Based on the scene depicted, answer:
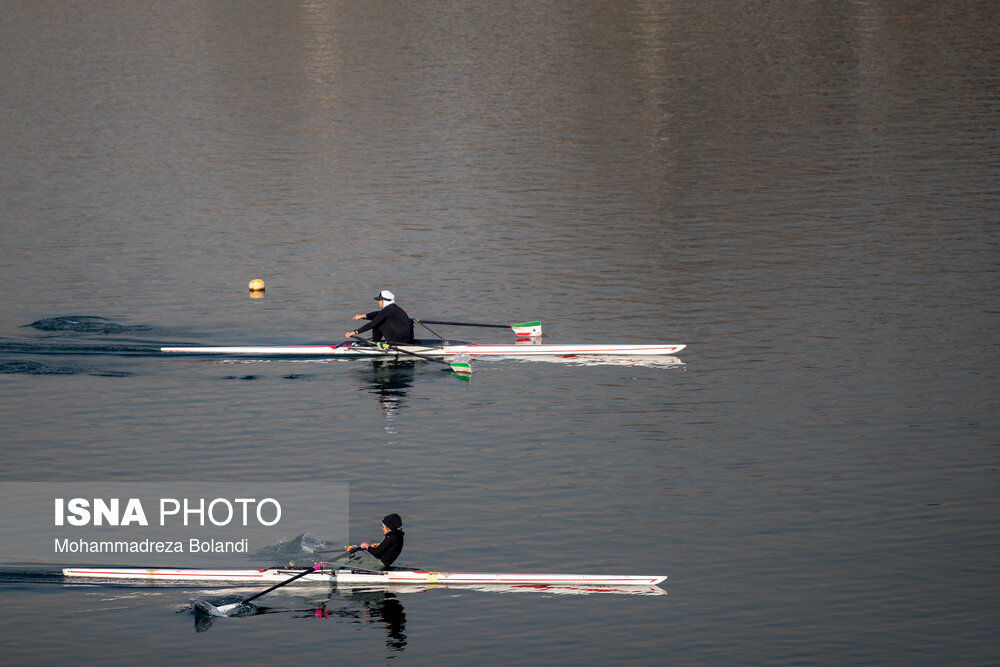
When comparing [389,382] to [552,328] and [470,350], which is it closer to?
[470,350]

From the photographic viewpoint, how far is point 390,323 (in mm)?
34406

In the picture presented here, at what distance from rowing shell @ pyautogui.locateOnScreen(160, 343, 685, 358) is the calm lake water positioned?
1.45 feet

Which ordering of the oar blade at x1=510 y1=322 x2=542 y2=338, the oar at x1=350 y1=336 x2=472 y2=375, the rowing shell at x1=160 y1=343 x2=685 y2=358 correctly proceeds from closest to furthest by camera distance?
the oar at x1=350 y1=336 x2=472 y2=375, the rowing shell at x1=160 y1=343 x2=685 y2=358, the oar blade at x1=510 y1=322 x2=542 y2=338

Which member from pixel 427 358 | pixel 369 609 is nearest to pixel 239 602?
pixel 369 609

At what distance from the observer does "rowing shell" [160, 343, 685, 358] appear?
35.1 meters

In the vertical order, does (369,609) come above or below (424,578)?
below

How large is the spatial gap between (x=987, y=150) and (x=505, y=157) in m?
21.8

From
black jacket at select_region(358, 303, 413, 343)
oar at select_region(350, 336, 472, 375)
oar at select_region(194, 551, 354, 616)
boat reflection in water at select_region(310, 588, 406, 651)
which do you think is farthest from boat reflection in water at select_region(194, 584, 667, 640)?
black jacket at select_region(358, 303, 413, 343)

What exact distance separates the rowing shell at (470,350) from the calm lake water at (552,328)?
0.44 m

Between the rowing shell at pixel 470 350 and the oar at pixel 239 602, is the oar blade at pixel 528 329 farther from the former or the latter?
the oar at pixel 239 602

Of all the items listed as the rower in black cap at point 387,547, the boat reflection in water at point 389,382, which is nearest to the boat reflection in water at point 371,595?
the rower in black cap at point 387,547

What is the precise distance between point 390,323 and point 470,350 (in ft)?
7.63

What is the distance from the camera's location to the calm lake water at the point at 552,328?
899 inches

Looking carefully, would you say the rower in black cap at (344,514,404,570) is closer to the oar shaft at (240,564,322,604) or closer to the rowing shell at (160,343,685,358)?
the oar shaft at (240,564,322,604)
